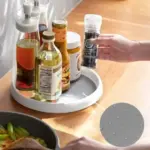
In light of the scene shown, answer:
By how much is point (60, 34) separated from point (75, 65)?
0.14m

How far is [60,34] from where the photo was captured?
130cm

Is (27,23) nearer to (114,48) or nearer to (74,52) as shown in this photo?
(74,52)

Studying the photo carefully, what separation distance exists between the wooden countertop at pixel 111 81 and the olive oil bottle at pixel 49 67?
0.26 feet

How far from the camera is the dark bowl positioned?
3.75 ft

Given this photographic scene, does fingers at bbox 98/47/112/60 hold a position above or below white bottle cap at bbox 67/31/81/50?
below

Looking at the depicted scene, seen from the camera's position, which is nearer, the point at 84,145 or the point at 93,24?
the point at 84,145

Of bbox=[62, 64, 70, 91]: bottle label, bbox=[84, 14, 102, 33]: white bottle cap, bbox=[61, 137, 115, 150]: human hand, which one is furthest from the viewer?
bbox=[84, 14, 102, 33]: white bottle cap

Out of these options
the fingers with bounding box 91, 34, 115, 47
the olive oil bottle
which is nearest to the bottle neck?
the olive oil bottle

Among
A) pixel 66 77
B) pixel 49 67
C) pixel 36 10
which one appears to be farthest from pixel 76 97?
pixel 36 10

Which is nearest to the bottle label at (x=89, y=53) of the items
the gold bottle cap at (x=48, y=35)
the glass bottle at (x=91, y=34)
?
the glass bottle at (x=91, y=34)

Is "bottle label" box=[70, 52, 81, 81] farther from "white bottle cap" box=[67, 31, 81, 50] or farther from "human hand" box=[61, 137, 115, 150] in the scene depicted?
"human hand" box=[61, 137, 115, 150]

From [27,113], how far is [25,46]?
0.18 meters

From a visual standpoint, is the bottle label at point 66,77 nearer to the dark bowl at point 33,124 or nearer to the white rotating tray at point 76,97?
the white rotating tray at point 76,97

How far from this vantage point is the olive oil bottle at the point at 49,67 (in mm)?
1254
